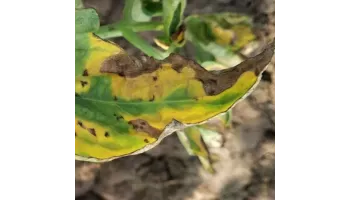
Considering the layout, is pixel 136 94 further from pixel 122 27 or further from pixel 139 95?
pixel 122 27

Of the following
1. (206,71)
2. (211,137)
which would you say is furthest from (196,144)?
(206,71)

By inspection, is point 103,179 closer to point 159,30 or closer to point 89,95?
point 89,95

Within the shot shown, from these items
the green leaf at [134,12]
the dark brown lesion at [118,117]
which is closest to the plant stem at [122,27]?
the green leaf at [134,12]

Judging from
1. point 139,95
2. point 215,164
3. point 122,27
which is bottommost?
point 215,164

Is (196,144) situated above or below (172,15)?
below

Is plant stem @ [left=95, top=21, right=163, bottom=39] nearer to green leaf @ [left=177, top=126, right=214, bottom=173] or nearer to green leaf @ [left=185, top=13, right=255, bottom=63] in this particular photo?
green leaf @ [left=185, top=13, right=255, bottom=63]
